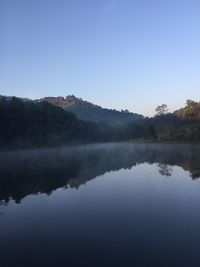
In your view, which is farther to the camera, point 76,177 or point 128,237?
point 76,177

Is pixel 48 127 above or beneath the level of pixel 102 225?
above

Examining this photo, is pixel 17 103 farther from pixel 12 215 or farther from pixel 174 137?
pixel 12 215

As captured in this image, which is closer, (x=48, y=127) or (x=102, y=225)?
(x=102, y=225)

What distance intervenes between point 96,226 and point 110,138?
11777 cm

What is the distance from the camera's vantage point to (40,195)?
1891 cm

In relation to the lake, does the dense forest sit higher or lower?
higher

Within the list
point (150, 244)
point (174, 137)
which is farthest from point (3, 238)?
point (174, 137)

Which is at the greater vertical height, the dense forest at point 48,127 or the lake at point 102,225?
the dense forest at point 48,127

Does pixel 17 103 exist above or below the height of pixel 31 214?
above

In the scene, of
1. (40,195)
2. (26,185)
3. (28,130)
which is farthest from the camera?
(28,130)

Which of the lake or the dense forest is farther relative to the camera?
the dense forest

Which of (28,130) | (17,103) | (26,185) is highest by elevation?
(17,103)

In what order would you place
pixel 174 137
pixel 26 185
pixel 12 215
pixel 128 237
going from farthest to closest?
pixel 174 137 < pixel 26 185 < pixel 12 215 < pixel 128 237

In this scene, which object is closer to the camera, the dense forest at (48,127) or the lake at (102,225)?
the lake at (102,225)
